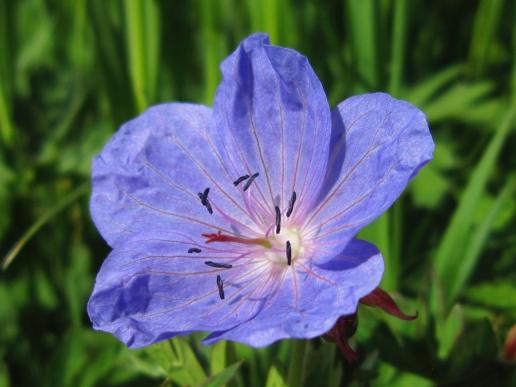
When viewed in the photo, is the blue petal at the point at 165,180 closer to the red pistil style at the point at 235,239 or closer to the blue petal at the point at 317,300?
the red pistil style at the point at 235,239

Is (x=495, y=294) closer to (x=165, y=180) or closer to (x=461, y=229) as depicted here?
(x=461, y=229)

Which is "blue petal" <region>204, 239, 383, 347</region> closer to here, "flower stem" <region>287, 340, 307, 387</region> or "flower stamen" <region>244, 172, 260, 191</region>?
"flower stem" <region>287, 340, 307, 387</region>

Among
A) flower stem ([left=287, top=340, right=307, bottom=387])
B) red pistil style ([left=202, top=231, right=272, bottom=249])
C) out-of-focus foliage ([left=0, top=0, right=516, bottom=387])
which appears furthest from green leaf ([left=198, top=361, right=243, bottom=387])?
red pistil style ([left=202, top=231, right=272, bottom=249])

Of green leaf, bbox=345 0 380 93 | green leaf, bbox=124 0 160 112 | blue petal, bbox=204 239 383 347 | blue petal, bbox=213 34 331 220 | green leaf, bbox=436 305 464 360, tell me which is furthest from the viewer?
green leaf, bbox=124 0 160 112

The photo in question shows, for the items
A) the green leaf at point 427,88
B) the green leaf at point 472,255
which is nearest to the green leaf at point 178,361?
the green leaf at point 472,255

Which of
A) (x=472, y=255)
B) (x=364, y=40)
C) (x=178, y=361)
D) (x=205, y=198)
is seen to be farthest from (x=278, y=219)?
(x=364, y=40)

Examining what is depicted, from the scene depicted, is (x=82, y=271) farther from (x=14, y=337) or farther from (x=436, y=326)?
(x=436, y=326)
